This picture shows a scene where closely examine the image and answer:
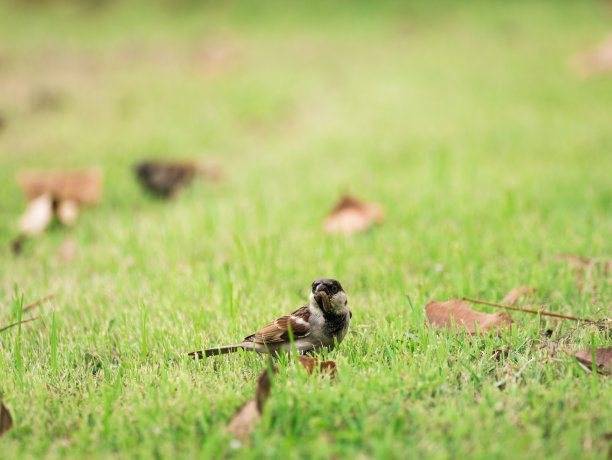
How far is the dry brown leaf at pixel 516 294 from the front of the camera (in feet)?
9.05

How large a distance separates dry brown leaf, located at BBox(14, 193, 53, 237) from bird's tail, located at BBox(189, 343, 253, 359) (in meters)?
2.52

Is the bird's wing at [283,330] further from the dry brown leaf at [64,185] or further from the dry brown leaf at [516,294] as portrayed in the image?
the dry brown leaf at [64,185]

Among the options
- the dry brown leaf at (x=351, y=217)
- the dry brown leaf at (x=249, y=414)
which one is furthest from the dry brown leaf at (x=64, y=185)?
the dry brown leaf at (x=249, y=414)

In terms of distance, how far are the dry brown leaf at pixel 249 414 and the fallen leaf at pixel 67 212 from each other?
3.11m

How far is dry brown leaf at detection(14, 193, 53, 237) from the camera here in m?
4.25

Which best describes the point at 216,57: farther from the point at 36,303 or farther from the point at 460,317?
the point at 460,317

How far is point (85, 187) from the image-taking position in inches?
186

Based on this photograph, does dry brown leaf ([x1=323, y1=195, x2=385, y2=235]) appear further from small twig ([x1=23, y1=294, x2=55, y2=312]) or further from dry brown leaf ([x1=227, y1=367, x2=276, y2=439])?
dry brown leaf ([x1=227, y1=367, x2=276, y2=439])

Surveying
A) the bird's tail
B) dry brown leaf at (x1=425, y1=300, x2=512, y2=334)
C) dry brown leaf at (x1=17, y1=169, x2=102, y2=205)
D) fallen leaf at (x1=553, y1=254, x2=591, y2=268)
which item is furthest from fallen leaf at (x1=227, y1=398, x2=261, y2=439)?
dry brown leaf at (x1=17, y1=169, x2=102, y2=205)

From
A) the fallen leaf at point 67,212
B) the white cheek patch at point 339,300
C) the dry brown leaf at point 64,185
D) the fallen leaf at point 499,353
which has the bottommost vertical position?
the fallen leaf at point 499,353

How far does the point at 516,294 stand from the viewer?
276 centimetres

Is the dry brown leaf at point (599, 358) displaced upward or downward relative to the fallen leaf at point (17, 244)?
downward

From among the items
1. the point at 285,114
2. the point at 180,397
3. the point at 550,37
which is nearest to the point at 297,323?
the point at 180,397

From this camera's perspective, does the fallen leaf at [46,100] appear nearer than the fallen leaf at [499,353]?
No
